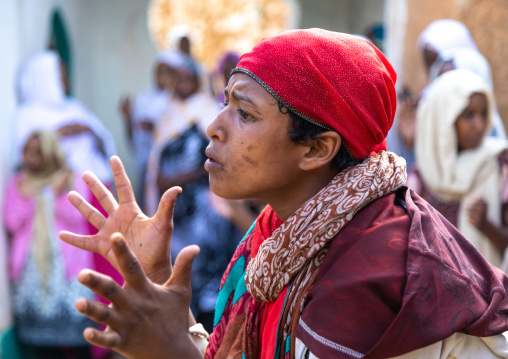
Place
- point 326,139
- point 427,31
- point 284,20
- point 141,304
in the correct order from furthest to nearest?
point 284,20 → point 427,31 → point 326,139 → point 141,304

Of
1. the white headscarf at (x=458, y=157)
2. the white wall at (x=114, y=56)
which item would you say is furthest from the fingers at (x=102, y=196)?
the white wall at (x=114, y=56)

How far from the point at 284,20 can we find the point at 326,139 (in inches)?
291

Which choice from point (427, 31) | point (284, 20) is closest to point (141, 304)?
point (427, 31)

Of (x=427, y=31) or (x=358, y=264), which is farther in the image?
(x=427, y=31)

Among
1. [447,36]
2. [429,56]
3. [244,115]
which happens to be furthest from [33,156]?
[244,115]

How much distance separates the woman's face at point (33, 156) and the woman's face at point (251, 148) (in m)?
3.94

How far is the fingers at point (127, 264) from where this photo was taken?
135 centimetres

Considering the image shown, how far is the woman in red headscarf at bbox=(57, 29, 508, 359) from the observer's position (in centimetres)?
141

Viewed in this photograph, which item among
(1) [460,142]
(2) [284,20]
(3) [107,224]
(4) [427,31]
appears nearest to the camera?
(3) [107,224]

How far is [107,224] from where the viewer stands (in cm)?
187

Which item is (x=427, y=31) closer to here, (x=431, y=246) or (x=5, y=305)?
(x=431, y=246)

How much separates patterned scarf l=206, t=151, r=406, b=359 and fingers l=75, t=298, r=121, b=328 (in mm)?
409

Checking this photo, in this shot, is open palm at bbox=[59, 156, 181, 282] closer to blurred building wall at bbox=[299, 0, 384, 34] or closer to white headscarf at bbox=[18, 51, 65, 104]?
white headscarf at bbox=[18, 51, 65, 104]

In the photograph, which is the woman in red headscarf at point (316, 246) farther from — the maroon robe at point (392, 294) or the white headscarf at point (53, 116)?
the white headscarf at point (53, 116)
